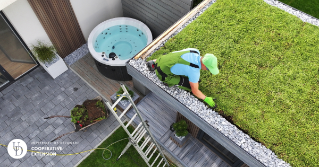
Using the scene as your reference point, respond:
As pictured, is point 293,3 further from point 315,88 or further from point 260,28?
point 315,88

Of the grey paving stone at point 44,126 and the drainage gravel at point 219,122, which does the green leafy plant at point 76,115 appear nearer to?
the grey paving stone at point 44,126

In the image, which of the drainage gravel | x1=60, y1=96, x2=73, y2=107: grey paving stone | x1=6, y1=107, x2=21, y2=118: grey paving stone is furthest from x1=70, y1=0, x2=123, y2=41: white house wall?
the drainage gravel

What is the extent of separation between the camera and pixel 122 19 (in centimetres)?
920

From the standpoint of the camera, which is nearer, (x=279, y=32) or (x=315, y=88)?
(x=315, y=88)

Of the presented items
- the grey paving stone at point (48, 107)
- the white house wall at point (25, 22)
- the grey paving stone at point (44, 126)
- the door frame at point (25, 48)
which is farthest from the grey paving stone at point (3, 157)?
the white house wall at point (25, 22)

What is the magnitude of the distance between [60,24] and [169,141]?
19.3ft

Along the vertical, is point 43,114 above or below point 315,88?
below

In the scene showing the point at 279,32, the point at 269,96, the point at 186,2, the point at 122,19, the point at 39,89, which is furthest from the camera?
the point at 122,19

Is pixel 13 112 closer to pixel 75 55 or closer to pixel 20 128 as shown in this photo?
pixel 20 128

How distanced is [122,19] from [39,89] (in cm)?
→ 432

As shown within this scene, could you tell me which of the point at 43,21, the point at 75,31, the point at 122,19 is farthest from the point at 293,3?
the point at 43,21

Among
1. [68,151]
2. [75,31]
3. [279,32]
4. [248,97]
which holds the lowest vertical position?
[68,151]

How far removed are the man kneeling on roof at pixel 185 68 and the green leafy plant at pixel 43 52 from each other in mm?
4921

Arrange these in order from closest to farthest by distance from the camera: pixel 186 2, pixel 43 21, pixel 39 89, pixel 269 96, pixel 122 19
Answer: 1. pixel 269 96
2. pixel 186 2
3. pixel 43 21
4. pixel 39 89
5. pixel 122 19
